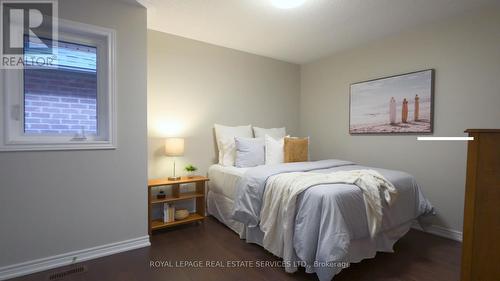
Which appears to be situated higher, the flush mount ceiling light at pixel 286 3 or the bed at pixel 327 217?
the flush mount ceiling light at pixel 286 3

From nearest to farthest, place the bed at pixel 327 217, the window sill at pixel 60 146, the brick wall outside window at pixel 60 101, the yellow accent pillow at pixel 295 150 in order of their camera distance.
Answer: the bed at pixel 327 217, the window sill at pixel 60 146, the brick wall outside window at pixel 60 101, the yellow accent pillow at pixel 295 150

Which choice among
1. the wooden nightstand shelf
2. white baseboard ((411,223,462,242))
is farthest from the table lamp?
white baseboard ((411,223,462,242))

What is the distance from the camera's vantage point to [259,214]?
2223 mm

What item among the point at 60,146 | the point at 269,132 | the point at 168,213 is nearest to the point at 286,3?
the point at 269,132

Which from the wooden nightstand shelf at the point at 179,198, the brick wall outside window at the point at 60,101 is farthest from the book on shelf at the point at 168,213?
the brick wall outside window at the point at 60,101

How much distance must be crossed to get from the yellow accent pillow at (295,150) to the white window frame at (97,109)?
198cm

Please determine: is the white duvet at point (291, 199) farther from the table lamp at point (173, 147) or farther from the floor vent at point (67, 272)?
the floor vent at point (67, 272)

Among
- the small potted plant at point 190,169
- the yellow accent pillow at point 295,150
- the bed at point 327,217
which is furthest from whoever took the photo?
the yellow accent pillow at point 295,150

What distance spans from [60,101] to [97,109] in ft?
0.92

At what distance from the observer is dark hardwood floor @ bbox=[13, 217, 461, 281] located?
185 cm

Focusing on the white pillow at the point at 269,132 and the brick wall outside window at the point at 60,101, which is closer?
the brick wall outside window at the point at 60,101

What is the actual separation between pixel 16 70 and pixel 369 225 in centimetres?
304

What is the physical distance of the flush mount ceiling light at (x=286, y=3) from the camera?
2188 mm

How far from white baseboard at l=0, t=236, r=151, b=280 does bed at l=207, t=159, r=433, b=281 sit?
1020mm
